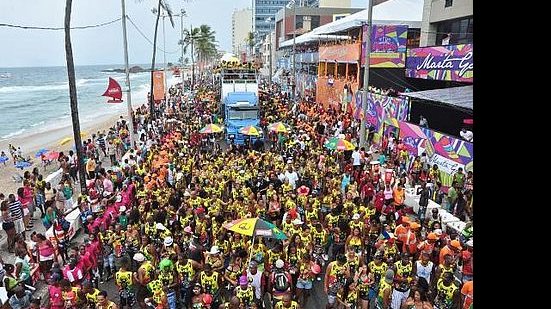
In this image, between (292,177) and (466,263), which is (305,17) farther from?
(466,263)

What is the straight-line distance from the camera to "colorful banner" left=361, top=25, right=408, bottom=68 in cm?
2725

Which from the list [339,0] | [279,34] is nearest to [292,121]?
[279,34]

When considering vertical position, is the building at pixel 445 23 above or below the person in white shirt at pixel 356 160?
above

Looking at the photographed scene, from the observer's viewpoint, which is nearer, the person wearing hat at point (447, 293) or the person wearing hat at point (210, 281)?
the person wearing hat at point (447, 293)

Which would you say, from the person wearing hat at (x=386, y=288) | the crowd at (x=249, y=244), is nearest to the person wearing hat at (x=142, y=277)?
the crowd at (x=249, y=244)

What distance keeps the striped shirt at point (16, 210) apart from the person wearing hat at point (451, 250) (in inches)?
426

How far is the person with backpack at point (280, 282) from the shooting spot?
25.1 ft

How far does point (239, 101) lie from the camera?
25656 millimetres

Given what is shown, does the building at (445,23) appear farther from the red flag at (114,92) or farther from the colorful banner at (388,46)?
the red flag at (114,92)

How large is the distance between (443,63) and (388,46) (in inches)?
270

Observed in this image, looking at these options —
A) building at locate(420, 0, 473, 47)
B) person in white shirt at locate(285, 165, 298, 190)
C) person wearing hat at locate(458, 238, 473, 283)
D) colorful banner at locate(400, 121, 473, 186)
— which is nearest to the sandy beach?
person in white shirt at locate(285, 165, 298, 190)

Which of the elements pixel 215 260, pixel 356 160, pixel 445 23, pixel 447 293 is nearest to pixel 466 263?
pixel 447 293
